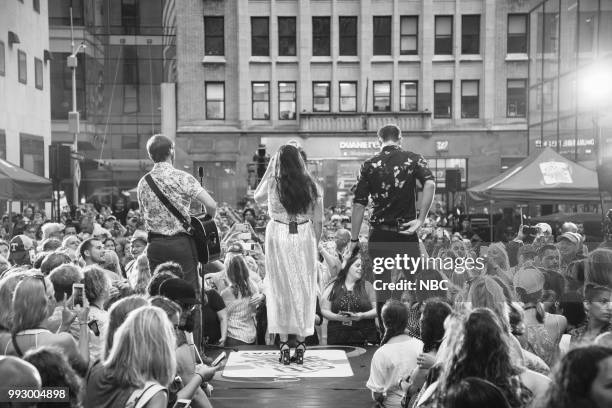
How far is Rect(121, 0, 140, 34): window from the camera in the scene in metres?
59.8

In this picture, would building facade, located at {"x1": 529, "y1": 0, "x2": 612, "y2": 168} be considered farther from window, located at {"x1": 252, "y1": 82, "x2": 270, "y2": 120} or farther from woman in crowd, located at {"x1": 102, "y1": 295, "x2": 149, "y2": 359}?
window, located at {"x1": 252, "y1": 82, "x2": 270, "y2": 120}

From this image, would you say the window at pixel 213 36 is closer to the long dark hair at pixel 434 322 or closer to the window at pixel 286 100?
the window at pixel 286 100

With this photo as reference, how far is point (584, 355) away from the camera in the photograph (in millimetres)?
2756

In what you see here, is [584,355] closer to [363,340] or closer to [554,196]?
[363,340]

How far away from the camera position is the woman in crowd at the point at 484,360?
3.67 m

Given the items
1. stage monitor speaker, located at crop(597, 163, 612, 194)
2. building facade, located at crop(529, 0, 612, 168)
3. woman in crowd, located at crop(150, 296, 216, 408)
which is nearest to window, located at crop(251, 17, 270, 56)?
building facade, located at crop(529, 0, 612, 168)

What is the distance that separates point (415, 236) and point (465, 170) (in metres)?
38.4

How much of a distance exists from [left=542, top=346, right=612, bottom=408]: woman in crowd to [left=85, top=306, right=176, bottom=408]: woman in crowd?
1.90 meters

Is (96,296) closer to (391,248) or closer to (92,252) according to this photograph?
(391,248)

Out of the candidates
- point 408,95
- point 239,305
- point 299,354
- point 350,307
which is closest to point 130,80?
point 408,95

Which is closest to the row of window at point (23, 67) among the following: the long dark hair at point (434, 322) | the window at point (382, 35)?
the window at point (382, 35)

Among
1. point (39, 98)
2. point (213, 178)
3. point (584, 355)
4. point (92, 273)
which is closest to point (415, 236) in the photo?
point (92, 273)

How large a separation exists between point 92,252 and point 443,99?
37573mm

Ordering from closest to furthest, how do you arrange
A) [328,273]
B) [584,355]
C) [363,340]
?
[584,355] < [363,340] < [328,273]
